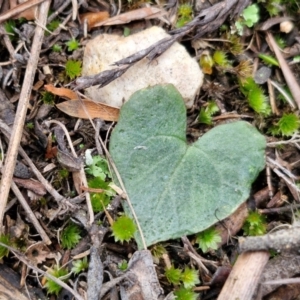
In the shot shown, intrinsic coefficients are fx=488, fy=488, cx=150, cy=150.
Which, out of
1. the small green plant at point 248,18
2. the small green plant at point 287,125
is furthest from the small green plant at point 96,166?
the small green plant at point 248,18

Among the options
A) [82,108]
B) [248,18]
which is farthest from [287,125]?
[82,108]

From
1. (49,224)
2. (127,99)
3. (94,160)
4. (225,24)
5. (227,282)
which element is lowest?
(227,282)

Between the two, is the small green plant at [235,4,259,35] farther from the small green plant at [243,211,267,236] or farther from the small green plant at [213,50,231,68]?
the small green plant at [243,211,267,236]

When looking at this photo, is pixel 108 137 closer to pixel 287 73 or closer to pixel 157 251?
pixel 157 251

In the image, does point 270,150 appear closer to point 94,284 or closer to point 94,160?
point 94,160

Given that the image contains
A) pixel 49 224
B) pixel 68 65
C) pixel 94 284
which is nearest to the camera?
pixel 94 284

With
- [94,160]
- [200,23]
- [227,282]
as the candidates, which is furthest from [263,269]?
[200,23]

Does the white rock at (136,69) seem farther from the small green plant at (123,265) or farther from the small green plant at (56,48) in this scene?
the small green plant at (123,265)
